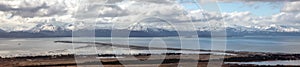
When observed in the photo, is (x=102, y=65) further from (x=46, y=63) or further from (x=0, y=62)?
(x=0, y=62)

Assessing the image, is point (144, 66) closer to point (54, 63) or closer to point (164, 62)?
point (164, 62)

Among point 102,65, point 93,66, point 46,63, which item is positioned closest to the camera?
point 93,66

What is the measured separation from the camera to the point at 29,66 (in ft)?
188

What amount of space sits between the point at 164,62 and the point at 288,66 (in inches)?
572

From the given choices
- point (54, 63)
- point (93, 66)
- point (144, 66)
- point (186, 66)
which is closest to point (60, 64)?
point (54, 63)

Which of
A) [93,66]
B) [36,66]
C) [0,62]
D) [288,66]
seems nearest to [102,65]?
[93,66]

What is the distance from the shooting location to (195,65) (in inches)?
2312

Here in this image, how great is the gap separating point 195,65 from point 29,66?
18.3 m

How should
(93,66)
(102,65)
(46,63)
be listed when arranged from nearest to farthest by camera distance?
(93,66)
(102,65)
(46,63)

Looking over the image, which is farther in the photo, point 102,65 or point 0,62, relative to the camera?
point 0,62

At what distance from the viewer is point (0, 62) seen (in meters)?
62.9

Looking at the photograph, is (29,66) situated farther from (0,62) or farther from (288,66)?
(288,66)

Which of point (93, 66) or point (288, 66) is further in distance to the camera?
point (288, 66)

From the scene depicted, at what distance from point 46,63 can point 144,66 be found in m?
13.1
